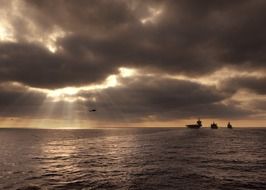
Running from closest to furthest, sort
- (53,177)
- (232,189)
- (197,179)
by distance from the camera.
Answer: (232,189) < (197,179) < (53,177)

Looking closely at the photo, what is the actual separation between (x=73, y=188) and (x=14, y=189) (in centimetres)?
724

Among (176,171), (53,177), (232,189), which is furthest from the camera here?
(176,171)

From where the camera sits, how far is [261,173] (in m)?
38.8

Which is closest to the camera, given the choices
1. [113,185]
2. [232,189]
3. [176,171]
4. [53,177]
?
[232,189]

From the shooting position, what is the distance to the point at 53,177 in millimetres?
37281

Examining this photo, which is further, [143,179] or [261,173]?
[261,173]

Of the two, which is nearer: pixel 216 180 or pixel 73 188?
pixel 73 188

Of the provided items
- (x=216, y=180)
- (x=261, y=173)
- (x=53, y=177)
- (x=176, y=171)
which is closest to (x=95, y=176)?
(x=53, y=177)

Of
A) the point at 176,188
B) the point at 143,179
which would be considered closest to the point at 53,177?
the point at 143,179

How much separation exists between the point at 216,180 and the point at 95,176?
1769 centimetres

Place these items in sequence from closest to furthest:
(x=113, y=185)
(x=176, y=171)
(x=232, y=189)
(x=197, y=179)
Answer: (x=232, y=189)
(x=113, y=185)
(x=197, y=179)
(x=176, y=171)

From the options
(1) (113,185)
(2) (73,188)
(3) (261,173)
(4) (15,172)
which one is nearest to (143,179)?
(1) (113,185)

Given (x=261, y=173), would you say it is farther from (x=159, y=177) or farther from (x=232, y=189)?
(x=159, y=177)

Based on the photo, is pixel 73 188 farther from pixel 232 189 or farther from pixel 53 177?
pixel 232 189
